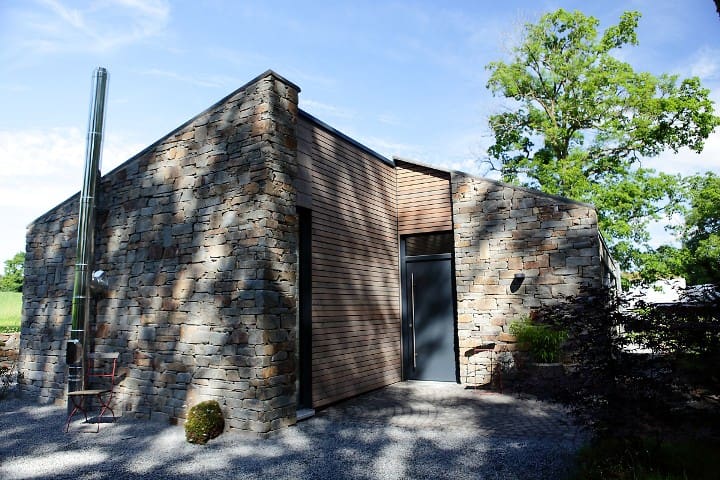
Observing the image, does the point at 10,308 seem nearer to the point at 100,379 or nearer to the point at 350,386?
the point at 100,379

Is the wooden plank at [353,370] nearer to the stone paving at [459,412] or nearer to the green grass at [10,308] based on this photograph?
the stone paving at [459,412]

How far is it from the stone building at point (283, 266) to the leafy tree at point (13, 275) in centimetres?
3847

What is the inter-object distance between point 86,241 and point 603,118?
48.2ft

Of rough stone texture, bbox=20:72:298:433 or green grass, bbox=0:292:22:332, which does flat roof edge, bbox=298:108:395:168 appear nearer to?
rough stone texture, bbox=20:72:298:433

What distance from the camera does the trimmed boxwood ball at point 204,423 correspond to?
5.02 m

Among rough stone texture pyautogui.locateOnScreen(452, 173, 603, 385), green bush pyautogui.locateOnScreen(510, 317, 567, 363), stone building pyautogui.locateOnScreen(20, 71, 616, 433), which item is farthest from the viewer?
rough stone texture pyautogui.locateOnScreen(452, 173, 603, 385)

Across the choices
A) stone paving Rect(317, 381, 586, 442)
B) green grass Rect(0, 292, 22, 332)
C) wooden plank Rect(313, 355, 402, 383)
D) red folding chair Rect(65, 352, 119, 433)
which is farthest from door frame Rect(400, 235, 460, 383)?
green grass Rect(0, 292, 22, 332)

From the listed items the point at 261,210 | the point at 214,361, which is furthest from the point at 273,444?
the point at 261,210

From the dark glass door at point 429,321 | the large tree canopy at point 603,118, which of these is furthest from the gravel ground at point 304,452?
the large tree canopy at point 603,118

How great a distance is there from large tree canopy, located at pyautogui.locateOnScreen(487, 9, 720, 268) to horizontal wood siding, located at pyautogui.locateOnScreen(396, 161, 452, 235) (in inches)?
290

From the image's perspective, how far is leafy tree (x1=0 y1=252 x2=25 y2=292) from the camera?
3944cm

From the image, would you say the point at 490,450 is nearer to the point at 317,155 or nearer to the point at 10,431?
the point at 317,155

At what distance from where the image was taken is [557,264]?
746cm

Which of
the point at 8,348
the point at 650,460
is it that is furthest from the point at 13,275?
the point at 650,460
